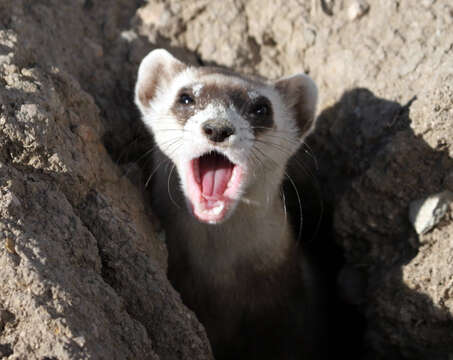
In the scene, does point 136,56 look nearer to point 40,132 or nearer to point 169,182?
point 169,182

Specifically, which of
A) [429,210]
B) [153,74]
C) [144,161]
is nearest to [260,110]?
[153,74]

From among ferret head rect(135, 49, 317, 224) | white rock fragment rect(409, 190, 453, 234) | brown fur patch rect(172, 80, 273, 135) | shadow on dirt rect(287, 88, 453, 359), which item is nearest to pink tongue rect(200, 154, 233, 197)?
ferret head rect(135, 49, 317, 224)

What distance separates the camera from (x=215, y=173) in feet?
8.52

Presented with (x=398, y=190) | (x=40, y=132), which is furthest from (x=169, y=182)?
(x=398, y=190)

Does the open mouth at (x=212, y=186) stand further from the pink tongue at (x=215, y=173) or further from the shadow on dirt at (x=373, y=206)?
the shadow on dirt at (x=373, y=206)

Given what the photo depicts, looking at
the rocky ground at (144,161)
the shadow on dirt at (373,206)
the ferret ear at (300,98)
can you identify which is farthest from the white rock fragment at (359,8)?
the ferret ear at (300,98)

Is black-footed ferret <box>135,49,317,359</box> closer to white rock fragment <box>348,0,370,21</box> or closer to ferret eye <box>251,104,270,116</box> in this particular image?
ferret eye <box>251,104,270,116</box>

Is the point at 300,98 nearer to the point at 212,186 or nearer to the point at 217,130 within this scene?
the point at 212,186

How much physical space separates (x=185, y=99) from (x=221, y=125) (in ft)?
1.38

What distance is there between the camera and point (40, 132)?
2.07m

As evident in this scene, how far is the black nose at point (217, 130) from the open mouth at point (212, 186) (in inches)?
9.9

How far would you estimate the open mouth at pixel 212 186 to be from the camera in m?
2.54

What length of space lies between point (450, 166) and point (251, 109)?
947 millimetres

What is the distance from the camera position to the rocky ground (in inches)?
69.8
